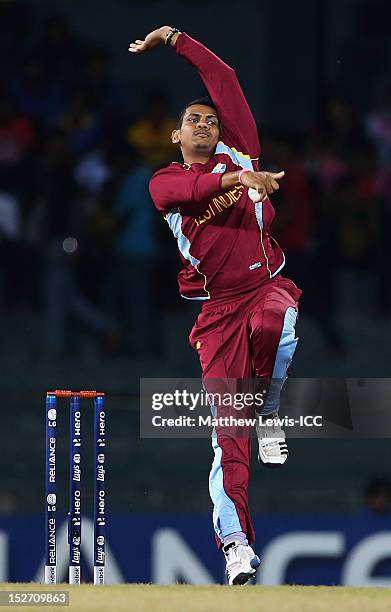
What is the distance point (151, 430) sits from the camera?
8.45 metres

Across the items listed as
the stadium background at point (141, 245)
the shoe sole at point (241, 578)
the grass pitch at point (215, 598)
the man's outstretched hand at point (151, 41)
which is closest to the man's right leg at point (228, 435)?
the shoe sole at point (241, 578)

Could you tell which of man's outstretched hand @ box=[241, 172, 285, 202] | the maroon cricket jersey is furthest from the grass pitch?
man's outstretched hand @ box=[241, 172, 285, 202]

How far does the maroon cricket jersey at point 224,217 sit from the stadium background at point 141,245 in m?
3.98

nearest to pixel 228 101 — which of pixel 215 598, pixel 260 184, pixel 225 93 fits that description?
pixel 225 93

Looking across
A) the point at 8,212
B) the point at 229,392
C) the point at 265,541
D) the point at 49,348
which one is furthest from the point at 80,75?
the point at 229,392

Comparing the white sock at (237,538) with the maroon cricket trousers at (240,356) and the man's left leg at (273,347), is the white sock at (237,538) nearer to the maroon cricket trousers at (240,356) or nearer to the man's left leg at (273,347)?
the maroon cricket trousers at (240,356)

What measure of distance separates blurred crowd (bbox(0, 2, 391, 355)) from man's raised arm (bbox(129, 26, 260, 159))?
15.2 feet

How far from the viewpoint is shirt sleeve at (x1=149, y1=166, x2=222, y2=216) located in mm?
7133

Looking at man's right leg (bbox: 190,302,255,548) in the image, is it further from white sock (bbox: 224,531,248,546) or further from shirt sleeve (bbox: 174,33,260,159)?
shirt sleeve (bbox: 174,33,260,159)

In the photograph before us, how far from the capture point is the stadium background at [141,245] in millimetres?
11812

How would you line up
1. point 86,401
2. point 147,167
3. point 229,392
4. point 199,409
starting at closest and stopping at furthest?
point 229,392, point 199,409, point 86,401, point 147,167

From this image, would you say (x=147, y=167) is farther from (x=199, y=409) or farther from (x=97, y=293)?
A: (x=199, y=409)

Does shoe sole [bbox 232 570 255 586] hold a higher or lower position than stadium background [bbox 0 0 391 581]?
lower

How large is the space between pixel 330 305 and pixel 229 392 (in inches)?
212
